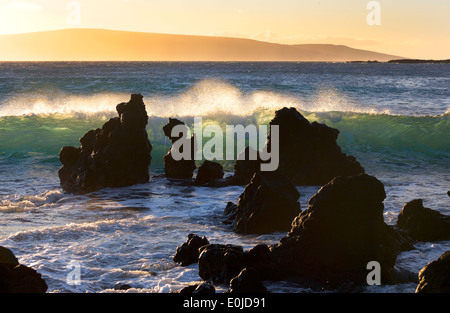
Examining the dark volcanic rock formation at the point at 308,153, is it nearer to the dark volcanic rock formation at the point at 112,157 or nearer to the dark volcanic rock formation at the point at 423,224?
the dark volcanic rock formation at the point at 112,157

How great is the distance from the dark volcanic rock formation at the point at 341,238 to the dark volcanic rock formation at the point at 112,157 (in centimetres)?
805

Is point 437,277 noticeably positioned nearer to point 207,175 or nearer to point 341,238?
point 341,238

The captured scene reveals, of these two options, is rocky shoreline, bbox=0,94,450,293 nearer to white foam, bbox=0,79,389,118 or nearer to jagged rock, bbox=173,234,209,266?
jagged rock, bbox=173,234,209,266

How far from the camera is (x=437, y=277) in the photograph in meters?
6.31

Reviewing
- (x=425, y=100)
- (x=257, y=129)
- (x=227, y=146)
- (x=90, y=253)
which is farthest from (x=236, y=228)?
(x=425, y=100)

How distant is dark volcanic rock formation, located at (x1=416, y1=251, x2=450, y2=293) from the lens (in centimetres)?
621

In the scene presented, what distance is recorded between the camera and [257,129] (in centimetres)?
2878

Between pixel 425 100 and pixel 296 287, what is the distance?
1764 inches

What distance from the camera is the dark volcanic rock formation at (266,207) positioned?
34.0ft

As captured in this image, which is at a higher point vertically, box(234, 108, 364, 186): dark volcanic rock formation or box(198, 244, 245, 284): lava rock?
box(234, 108, 364, 186): dark volcanic rock formation

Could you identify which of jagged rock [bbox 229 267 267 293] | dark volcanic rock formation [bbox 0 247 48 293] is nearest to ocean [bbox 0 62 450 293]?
jagged rock [bbox 229 267 267 293]

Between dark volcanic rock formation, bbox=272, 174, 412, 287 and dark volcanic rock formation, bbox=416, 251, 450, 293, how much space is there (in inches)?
46.1

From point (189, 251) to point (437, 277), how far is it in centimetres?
370
